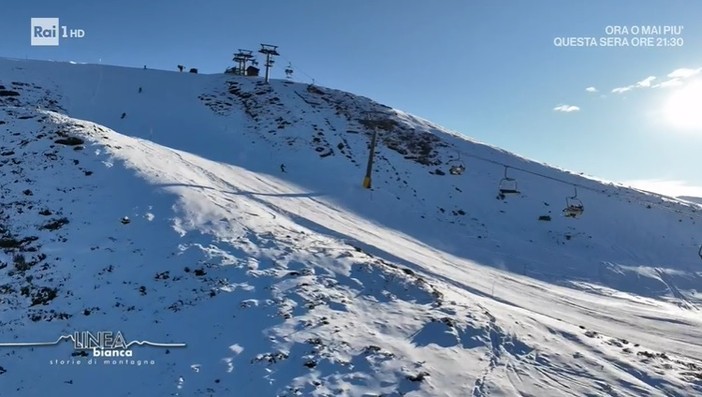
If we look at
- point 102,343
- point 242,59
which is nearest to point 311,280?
point 102,343

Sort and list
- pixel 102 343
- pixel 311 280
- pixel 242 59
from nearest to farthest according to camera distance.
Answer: pixel 102 343, pixel 311 280, pixel 242 59

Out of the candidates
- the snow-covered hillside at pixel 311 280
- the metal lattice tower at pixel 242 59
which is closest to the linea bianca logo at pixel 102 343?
the snow-covered hillside at pixel 311 280

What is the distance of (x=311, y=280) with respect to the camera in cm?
1196

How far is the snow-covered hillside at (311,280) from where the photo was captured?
8641 mm

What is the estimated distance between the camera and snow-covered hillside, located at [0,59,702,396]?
864 cm

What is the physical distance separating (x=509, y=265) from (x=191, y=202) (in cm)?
1627

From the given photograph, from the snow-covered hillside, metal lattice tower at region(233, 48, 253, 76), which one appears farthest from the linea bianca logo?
metal lattice tower at region(233, 48, 253, 76)

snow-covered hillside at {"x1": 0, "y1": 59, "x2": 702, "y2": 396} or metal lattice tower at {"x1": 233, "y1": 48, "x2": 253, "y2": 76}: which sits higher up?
metal lattice tower at {"x1": 233, "y1": 48, "x2": 253, "y2": 76}

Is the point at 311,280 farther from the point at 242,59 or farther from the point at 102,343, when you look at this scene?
the point at 242,59

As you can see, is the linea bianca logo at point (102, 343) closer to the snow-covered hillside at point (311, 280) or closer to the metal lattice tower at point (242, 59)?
the snow-covered hillside at point (311, 280)

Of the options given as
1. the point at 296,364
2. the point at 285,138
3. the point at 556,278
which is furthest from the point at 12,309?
the point at 285,138

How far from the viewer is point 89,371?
27.1 ft

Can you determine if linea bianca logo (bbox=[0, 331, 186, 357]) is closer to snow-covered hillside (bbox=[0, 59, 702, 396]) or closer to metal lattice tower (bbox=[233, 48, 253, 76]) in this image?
snow-covered hillside (bbox=[0, 59, 702, 396])

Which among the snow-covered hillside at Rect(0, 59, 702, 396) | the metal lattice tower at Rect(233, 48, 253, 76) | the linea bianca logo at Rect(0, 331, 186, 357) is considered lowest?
the linea bianca logo at Rect(0, 331, 186, 357)
